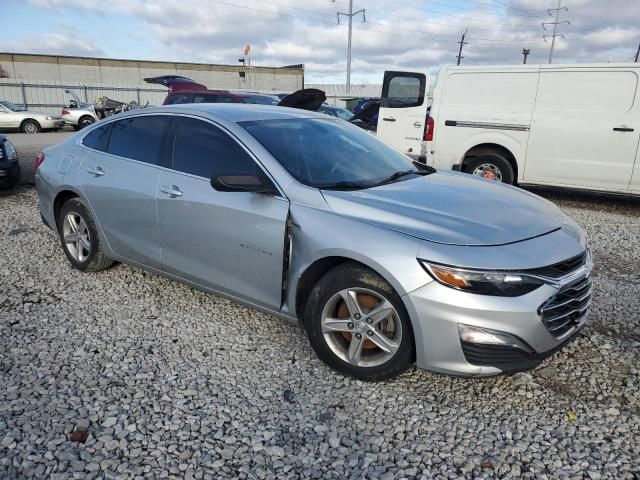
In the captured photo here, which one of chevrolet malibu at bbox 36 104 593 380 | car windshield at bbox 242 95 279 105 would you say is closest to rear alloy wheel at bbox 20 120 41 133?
car windshield at bbox 242 95 279 105

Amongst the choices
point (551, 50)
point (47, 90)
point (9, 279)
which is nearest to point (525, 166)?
point (9, 279)

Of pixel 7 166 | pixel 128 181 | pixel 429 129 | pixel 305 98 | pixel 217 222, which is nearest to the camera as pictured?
pixel 217 222

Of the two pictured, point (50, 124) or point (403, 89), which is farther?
point (50, 124)

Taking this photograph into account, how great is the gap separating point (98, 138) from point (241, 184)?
Answer: 2044 mm

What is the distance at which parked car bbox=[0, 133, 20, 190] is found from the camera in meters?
7.67

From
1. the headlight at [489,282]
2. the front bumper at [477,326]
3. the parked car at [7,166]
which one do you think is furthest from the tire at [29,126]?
the headlight at [489,282]

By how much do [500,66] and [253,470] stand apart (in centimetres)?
733

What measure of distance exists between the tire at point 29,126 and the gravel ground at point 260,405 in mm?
19773

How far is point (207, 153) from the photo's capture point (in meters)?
3.49

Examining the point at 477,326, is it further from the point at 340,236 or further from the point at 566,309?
the point at 340,236

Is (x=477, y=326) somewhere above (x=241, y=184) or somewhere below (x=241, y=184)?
below

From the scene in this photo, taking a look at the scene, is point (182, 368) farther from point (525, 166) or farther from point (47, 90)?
point (47, 90)

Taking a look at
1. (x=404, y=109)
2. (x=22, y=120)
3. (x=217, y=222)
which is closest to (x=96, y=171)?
(x=217, y=222)

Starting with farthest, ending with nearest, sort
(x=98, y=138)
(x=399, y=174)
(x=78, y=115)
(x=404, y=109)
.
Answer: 1. (x=78, y=115)
2. (x=404, y=109)
3. (x=98, y=138)
4. (x=399, y=174)
